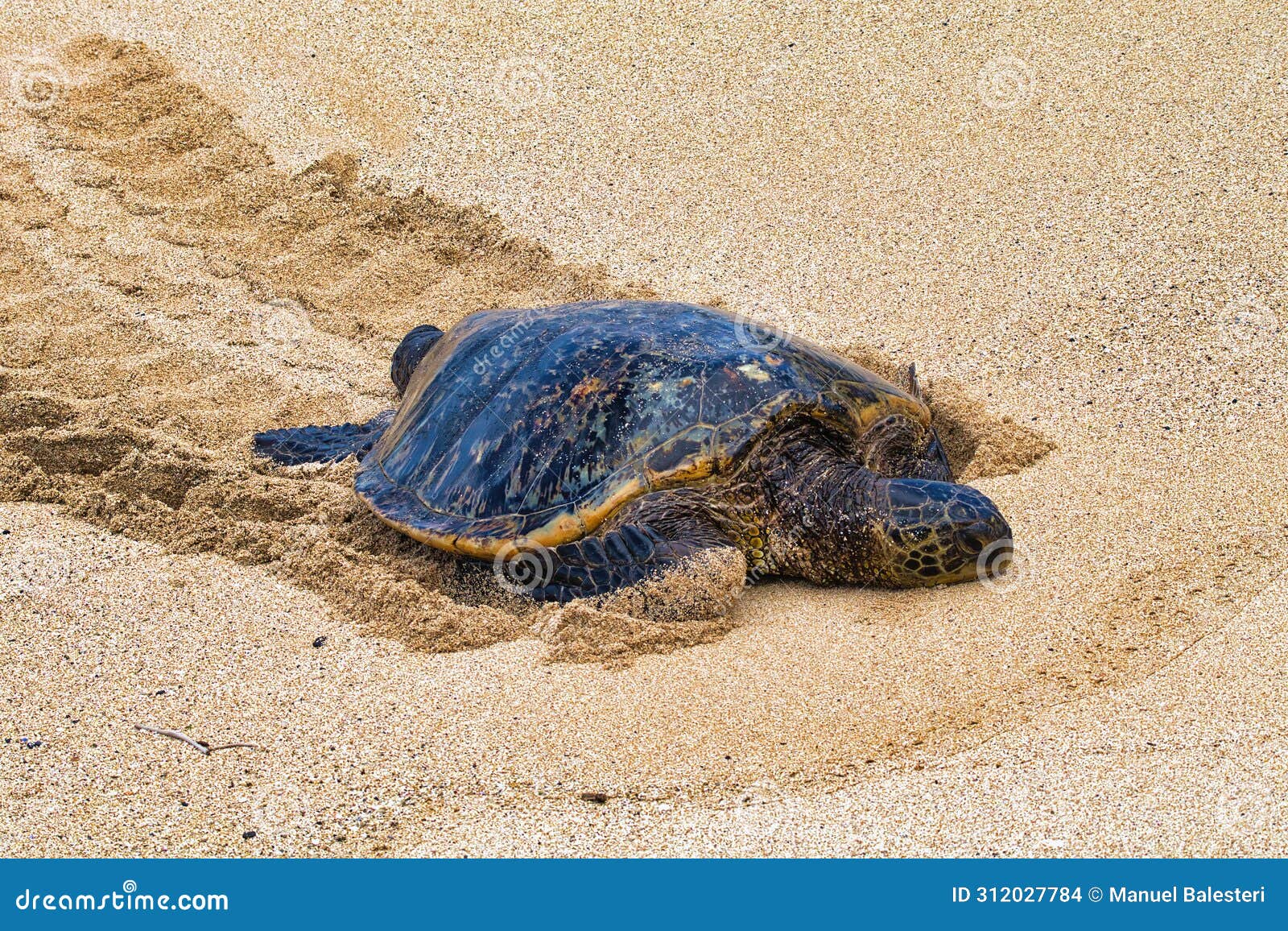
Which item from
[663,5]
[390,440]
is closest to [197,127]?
[663,5]

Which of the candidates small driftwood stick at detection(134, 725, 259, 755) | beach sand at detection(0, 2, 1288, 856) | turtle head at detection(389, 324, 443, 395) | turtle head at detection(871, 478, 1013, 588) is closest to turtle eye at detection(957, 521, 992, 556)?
turtle head at detection(871, 478, 1013, 588)

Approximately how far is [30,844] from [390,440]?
2315 millimetres

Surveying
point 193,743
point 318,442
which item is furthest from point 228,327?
point 193,743

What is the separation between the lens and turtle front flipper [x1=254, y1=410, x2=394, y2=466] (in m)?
4.71

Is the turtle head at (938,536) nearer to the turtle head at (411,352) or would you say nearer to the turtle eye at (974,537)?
the turtle eye at (974,537)

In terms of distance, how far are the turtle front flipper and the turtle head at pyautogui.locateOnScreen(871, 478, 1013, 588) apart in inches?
86.7

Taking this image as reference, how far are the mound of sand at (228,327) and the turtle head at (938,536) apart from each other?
1.87 ft

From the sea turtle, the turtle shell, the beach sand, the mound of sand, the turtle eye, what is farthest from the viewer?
the mound of sand

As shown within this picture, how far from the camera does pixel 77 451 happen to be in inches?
180

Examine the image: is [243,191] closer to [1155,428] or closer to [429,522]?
[429,522]

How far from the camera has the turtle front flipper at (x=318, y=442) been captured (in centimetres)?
471

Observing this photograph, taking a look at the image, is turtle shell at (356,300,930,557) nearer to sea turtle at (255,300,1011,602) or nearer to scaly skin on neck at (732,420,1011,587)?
sea turtle at (255,300,1011,602)

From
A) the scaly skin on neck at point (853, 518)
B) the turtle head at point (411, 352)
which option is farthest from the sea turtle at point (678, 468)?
the turtle head at point (411, 352)

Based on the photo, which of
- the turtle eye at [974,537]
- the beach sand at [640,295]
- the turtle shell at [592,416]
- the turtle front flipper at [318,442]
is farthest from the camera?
the turtle front flipper at [318,442]
